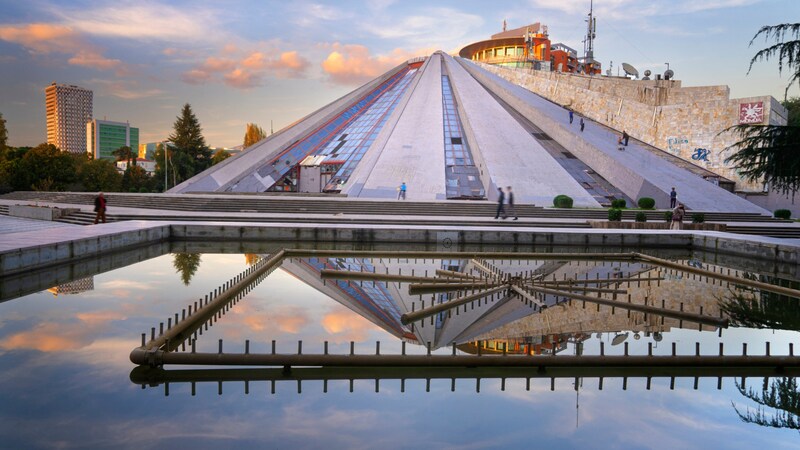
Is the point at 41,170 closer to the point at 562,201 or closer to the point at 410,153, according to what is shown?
the point at 410,153

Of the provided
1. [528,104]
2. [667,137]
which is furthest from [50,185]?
[667,137]

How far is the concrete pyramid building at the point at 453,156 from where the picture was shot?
1964 cm

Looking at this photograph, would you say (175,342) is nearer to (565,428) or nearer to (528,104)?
(565,428)

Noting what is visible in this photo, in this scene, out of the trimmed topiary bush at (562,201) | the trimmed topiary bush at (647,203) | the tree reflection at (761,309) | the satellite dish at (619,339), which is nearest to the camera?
the satellite dish at (619,339)

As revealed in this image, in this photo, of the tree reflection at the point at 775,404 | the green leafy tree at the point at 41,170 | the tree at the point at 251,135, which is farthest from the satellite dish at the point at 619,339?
the tree at the point at 251,135

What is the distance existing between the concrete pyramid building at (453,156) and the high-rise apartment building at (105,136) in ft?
392

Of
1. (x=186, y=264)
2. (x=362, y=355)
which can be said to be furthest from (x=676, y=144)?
(x=362, y=355)

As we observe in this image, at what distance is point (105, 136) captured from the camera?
13612 centimetres

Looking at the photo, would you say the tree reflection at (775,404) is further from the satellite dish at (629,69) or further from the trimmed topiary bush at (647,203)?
the satellite dish at (629,69)

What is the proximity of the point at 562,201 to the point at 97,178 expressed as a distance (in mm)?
25201

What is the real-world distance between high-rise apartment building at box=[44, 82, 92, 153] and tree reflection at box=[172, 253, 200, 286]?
147m

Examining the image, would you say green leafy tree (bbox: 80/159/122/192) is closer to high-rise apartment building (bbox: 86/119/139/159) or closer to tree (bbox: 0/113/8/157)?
tree (bbox: 0/113/8/157)

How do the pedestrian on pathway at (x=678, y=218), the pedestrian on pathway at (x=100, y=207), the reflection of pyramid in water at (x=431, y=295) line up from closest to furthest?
1. the reflection of pyramid in water at (x=431, y=295)
2. the pedestrian on pathway at (x=100, y=207)
3. the pedestrian on pathway at (x=678, y=218)

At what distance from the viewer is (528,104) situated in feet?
87.6
